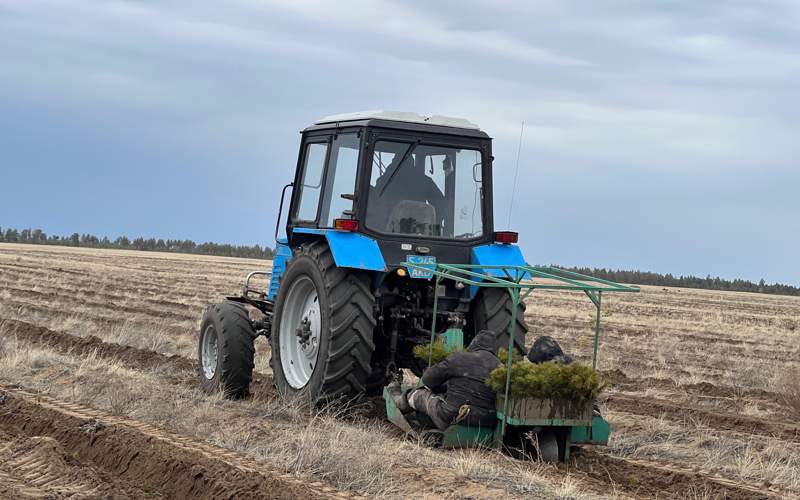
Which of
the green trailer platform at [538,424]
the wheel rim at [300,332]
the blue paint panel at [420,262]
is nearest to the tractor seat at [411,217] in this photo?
the blue paint panel at [420,262]

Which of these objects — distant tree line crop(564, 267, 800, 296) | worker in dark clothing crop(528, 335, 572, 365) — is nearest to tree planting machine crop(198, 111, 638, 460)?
worker in dark clothing crop(528, 335, 572, 365)

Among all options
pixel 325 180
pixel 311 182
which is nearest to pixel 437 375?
pixel 325 180

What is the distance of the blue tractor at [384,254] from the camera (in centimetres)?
906

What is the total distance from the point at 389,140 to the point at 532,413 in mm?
2954

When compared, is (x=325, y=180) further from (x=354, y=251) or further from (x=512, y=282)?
(x=512, y=282)

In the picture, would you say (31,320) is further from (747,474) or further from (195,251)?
(195,251)

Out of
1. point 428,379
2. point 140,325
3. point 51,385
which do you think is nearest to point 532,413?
point 428,379

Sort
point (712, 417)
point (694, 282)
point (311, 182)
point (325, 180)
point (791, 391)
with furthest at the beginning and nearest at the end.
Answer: point (694, 282), point (791, 391), point (712, 417), point (311, 182), point (325, 180)

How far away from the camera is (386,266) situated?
929 centimetres

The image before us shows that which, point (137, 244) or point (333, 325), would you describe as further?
point (137, 244)

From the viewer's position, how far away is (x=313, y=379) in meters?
9.30

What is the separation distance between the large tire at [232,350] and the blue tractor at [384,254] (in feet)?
1.83

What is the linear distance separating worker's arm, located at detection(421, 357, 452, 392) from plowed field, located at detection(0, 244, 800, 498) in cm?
54

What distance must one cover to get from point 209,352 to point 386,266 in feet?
9.60
